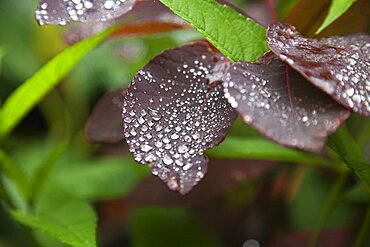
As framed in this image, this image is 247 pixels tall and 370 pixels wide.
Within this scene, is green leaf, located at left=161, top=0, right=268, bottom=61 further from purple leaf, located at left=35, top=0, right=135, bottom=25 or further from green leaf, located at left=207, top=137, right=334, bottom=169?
green leaf, located at left=207, top=137, right=334, bottom=169

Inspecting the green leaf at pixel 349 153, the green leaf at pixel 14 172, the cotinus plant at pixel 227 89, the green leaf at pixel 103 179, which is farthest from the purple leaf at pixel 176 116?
the green leaf at pixel 103 179

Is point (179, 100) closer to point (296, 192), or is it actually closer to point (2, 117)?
point (2, 117)

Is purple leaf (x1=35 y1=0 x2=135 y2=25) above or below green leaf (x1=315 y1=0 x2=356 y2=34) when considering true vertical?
below

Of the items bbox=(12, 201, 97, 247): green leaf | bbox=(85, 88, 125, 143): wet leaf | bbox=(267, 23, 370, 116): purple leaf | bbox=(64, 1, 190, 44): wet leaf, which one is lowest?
bbox=(12, 201, 97, 247): green leaf

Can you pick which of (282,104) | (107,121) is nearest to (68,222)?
(107,121)

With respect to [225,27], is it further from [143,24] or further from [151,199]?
[151,199]

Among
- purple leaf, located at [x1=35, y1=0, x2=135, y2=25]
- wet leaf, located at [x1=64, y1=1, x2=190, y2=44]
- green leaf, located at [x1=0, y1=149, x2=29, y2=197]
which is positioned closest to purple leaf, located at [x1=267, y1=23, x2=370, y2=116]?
purple leaf, located at [x1=35, y1=0, x2=135, y2=25]

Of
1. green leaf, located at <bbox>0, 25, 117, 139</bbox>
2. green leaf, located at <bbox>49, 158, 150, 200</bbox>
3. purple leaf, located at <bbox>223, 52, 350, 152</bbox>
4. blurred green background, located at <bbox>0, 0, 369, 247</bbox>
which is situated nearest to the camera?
purple leaf, located at <bbox>223, 52, 350, 152</bbox>
